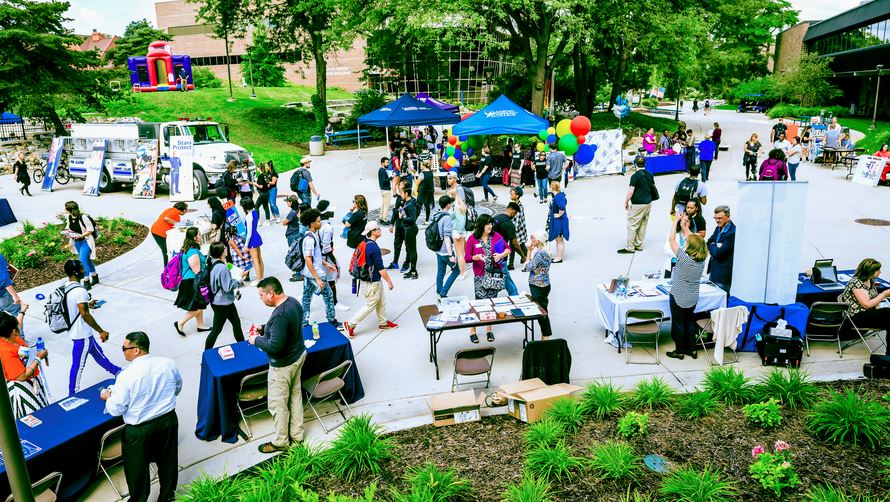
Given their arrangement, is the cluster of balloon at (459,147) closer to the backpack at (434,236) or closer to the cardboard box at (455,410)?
the backpack at (434,236)

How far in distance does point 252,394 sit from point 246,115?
35750 millimetres

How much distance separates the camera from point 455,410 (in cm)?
646

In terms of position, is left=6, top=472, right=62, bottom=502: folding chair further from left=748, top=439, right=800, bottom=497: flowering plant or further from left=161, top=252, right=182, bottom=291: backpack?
left=748, top=439, right=800, bottom=497: flowering plant

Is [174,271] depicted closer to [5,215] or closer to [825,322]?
[825,322]

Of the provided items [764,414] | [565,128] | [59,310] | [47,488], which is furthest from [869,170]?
[47,488]

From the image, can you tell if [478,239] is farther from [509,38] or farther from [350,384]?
[509,38]

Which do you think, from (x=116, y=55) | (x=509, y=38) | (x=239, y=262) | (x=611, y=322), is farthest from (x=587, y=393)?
(x=116, y=55)

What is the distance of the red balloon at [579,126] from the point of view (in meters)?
19.7

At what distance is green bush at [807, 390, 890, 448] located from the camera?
5656mm

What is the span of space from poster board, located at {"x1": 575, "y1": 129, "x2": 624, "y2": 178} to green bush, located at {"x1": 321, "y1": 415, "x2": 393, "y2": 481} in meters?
18.4

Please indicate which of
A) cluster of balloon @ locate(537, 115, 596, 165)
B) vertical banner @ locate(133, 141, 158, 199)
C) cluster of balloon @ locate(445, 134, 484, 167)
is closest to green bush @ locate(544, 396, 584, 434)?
cluster of balloon @ locate(537, 115, 596, 165)

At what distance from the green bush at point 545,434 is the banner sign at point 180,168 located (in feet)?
55.5

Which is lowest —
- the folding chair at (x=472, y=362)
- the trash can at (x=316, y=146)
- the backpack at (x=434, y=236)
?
the folding chair at (x=472, y=362)

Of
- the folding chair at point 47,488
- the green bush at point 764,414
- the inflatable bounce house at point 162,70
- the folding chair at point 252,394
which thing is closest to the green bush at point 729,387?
the green bush at point 764,414
